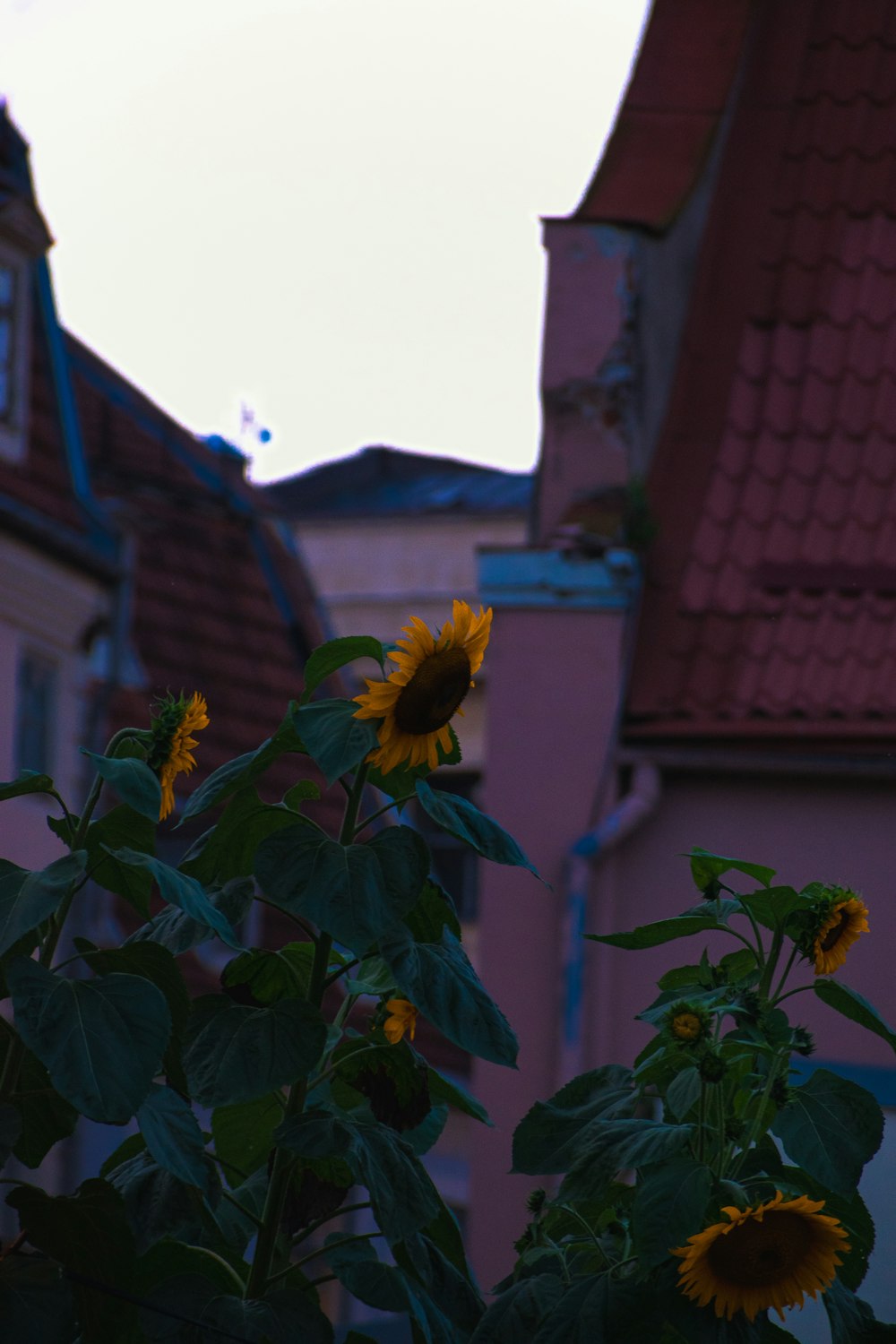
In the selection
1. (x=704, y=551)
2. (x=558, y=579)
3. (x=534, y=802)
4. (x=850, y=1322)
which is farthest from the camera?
(x=704, y=551)

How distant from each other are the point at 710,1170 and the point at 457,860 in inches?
790

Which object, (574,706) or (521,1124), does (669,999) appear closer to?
(521,1124)

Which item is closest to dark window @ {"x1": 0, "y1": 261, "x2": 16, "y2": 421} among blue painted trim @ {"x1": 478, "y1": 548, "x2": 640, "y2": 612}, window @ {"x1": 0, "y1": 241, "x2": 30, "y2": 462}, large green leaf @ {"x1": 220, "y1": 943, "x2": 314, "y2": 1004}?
window @ {"x1": 0, "y1": 241, "x2": 30, "y2": 462}

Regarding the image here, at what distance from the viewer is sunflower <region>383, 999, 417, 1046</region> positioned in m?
2.27

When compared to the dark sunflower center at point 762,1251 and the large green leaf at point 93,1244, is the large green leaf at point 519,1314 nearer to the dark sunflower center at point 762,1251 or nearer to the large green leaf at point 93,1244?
the dark sunflower center at point 762,1251

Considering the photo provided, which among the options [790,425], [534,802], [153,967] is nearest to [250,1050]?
[153,967]

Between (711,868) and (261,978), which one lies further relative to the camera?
Result: (711,868)

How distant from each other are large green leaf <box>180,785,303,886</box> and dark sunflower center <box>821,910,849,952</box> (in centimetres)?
64

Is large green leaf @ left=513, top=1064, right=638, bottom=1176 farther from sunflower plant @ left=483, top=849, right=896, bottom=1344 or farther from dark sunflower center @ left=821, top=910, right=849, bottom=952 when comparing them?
dark sunflower center @ left=821, top=910, right=849, bottom=952

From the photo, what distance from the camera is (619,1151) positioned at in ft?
7.36

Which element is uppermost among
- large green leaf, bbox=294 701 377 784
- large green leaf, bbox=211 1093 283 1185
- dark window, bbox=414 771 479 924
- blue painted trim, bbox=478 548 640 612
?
large green leaf, bbox=294 701 377 784

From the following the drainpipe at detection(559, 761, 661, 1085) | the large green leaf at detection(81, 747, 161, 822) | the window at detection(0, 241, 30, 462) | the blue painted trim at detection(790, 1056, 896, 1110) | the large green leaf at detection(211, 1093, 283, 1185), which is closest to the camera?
the large green leaf at detection(81, 747, 161, 822)

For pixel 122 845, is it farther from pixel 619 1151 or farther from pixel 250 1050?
pixel 619 1151

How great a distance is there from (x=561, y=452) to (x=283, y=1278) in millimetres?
6194
